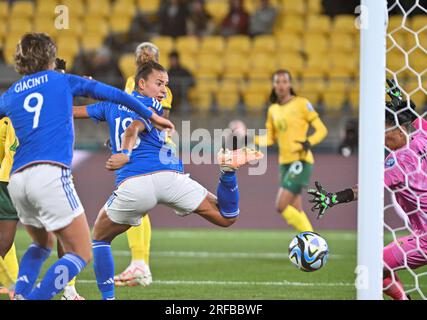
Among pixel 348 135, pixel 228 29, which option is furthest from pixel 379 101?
pixel 228 29

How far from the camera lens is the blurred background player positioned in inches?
391

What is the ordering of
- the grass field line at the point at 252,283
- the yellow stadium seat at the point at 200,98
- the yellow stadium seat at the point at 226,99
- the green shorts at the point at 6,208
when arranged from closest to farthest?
the green shorts at the point at 6,208 → the grass field line at the point at 252,283 → the yellow stadium seat at the point at 200,98 → the yellow stadium seat at the point at 226,99

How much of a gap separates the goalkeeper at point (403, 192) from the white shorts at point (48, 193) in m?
1.67

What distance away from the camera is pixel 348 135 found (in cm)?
1448

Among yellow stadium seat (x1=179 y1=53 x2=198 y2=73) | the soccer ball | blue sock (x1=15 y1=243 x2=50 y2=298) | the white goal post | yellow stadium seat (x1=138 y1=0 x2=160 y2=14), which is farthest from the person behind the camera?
yellow stadium seat (x1=138 y1=0 x2=160 y2=14)

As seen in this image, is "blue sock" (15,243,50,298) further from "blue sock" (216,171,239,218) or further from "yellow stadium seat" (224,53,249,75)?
"yellow stadium seat" (224,53,249,75)

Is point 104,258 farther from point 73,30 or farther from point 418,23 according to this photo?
point 73,30

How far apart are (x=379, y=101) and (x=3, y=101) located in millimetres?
2364

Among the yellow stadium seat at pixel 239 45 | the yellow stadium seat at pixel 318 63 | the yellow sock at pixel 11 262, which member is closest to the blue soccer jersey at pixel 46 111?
the yellow sock at pixel 11 262

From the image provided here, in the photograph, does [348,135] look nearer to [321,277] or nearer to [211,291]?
[321,277]

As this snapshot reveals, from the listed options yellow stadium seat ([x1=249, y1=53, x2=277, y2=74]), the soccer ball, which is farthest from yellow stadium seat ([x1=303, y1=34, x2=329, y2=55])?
the soccer ball

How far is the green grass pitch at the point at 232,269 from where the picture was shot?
7.03 meters

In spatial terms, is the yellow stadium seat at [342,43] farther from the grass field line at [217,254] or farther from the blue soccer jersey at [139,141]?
the blue soccer jersey at [139,141]

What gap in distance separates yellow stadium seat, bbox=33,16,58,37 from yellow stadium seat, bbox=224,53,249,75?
415cm
